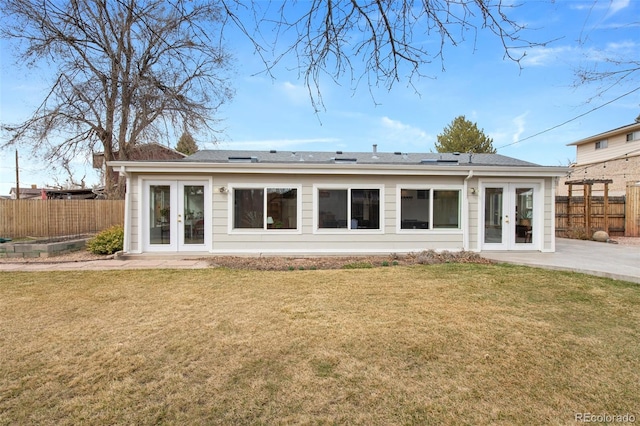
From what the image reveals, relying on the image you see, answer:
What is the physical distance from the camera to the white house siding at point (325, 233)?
842 centimetres

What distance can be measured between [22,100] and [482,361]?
18465mm

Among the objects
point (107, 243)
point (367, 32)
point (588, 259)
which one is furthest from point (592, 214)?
point (107, 243)

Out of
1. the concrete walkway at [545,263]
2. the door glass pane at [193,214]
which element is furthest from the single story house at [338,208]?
the concrete walkway at [545,263]

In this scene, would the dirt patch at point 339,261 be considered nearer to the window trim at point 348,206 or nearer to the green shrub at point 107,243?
the window trim at point 348,206

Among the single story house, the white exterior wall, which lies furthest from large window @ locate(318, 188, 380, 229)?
the white exterior wall

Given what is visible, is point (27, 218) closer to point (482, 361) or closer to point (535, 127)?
point (482, 361)

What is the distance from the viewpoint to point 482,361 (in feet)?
8.97

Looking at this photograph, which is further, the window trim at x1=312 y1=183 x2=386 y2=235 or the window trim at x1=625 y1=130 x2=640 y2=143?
the window trim at x1=625 y1=130 x2=640 y2=143

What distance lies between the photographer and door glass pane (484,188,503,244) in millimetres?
8711

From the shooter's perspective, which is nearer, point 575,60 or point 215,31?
point 215,31

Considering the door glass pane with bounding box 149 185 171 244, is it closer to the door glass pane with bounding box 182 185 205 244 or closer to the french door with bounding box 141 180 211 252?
the french door with bounding box 141 180 211 252

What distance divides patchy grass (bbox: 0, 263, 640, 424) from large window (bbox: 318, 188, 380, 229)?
349 centimetres

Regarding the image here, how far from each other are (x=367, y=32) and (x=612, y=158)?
24931 mm

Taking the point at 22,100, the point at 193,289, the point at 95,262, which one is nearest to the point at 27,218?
the point at 22,100
